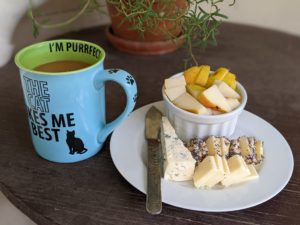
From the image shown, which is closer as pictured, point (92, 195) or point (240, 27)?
point (92, 195)

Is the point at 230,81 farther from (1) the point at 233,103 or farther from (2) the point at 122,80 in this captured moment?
(2) the point at 122,80

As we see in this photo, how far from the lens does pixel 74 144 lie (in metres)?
0.51

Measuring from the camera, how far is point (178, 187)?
18.4 inches

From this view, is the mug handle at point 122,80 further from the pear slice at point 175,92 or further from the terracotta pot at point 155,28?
the terracotta pot at point 155,28

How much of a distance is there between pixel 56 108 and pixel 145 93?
0.84 ft

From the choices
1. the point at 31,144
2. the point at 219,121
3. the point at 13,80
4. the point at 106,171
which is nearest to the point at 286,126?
the point at 219,121

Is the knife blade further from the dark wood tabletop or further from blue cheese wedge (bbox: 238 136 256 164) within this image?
blue cheese wedge (bbox: 238 136 256 164)

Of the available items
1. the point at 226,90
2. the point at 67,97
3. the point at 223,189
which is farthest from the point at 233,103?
the point at 67,97

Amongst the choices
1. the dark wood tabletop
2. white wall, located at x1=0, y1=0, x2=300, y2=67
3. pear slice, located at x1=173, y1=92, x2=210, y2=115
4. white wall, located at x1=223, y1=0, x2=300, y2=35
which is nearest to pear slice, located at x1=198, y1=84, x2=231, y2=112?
pear slice, located at x1=173, y1=92, x2=210, y2=115

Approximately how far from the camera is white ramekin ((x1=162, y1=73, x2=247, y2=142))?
53 cm

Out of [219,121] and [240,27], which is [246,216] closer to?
[219,121]

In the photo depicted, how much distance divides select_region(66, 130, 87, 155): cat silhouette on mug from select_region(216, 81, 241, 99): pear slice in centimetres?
22

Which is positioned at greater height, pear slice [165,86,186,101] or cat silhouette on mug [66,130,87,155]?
pear slice [165,86,186,101]

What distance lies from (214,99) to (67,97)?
7.9 inches
